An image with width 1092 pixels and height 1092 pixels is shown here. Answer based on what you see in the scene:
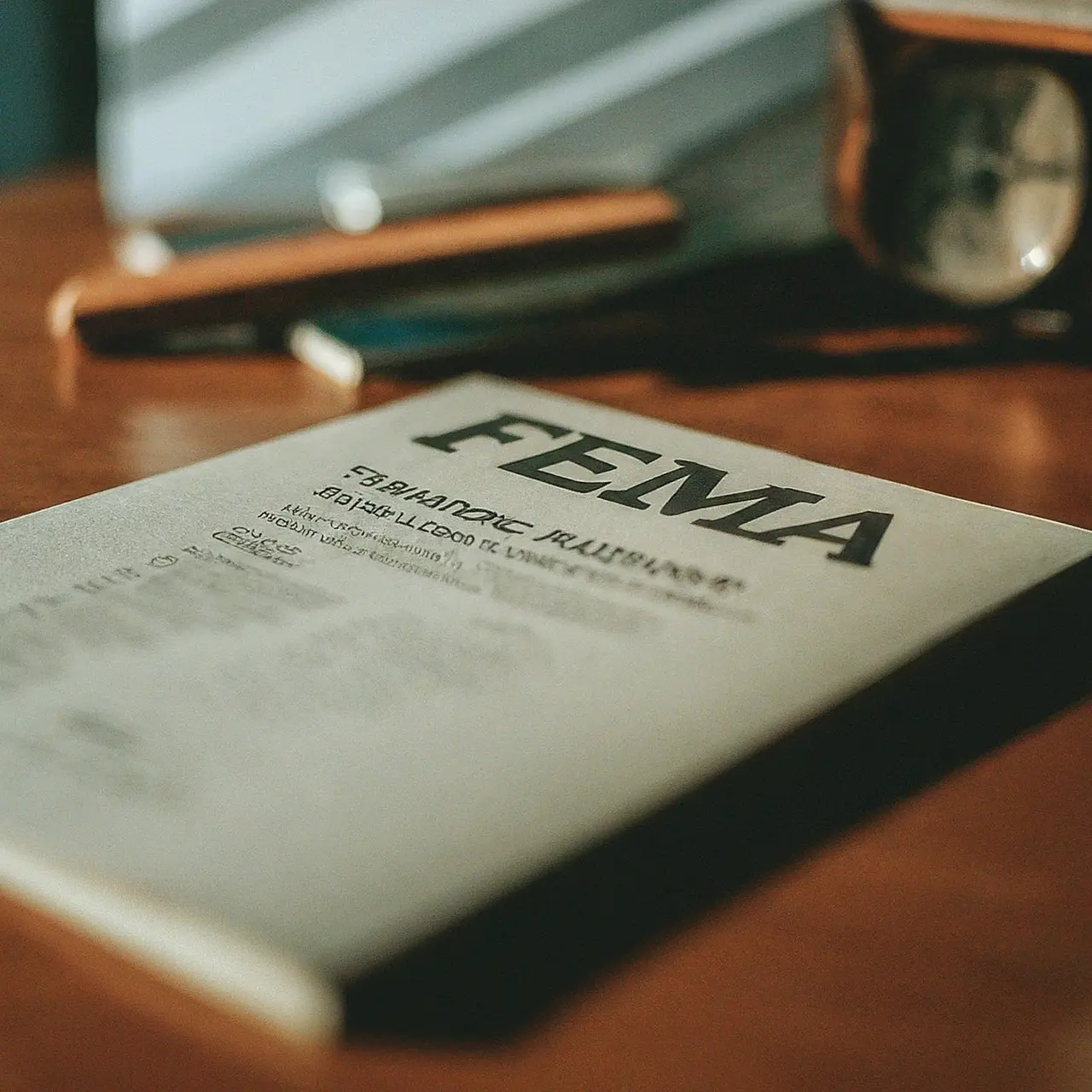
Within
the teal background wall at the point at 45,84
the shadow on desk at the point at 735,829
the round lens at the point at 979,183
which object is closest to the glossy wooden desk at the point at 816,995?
the shadow on desk at the point at 735,829

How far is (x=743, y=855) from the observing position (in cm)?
31

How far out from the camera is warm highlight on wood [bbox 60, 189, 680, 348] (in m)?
0.67

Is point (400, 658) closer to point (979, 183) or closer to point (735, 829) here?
point (735, 829)

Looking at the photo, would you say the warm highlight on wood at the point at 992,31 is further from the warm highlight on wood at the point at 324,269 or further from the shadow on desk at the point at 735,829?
the shadow on desk at the point at 735,829

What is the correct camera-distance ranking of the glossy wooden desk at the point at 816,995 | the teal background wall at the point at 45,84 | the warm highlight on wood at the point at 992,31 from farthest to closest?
the teal background wall at the point at 45,84, the warm highlight on wood at the point at 992,31, the glossy wooden desk at the point at 816,995

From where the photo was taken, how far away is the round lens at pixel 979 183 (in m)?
0.67

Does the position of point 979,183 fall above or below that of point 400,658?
above

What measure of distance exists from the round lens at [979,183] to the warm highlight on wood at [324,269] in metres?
0.16

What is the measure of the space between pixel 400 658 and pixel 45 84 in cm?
117

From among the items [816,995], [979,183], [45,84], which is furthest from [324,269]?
[45,84]

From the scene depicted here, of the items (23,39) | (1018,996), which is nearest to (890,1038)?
(1018,996)

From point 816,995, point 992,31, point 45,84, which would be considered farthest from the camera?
point 45,84

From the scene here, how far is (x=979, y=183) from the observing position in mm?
693

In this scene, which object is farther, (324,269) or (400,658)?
(324,269)
